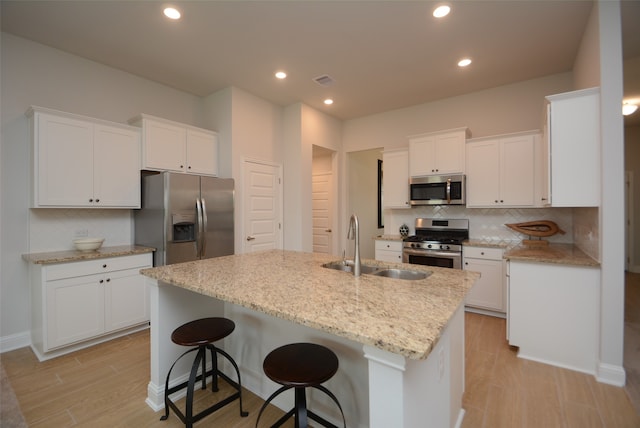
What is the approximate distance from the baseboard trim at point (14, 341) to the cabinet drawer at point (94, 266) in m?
0.84

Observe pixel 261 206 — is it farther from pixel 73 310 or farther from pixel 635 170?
pixel 635 170

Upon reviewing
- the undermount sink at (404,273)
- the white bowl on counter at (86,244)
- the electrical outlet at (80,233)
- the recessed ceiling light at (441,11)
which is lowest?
the undermount sink at (404,273)

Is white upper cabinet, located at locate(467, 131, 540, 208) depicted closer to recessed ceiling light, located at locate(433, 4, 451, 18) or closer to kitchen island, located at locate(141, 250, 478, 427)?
recessed ceiling light, located at locate(433, 4, 451, 18)

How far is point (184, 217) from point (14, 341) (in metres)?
1.89

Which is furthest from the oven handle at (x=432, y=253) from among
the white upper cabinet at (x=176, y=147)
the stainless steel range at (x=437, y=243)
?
the white upper cabinet at (x=176, y=147)

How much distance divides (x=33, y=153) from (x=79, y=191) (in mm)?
471

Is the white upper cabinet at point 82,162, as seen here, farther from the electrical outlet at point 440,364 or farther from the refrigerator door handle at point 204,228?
the electrical outlet at point 440,364

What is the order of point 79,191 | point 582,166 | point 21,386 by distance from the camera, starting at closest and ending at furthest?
point 21,386 < point 582,166 < point 79,191

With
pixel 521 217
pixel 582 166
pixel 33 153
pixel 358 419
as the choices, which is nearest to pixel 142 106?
pixel 33 153

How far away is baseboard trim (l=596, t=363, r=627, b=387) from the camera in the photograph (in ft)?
6.89

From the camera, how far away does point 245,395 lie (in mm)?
2029

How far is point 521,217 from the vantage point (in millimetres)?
3758

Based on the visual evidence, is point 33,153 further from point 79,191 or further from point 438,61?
point 438,61

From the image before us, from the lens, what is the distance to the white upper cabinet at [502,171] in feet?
11.3
